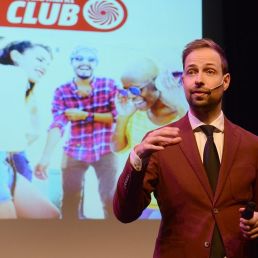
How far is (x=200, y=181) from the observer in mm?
1453

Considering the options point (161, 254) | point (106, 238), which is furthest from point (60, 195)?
point (161, 254)

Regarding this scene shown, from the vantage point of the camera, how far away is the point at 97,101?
256 cm

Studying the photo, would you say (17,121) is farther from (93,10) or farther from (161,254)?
(161,254)

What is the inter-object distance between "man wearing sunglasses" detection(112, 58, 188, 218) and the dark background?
0.60m

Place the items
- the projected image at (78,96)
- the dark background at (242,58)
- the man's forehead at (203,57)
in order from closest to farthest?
the man's forehead at (203,57) < the projected image at (78,96) < the dark background at (242,58)

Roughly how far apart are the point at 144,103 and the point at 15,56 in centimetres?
71

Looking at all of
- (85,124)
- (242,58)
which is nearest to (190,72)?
(85,124)

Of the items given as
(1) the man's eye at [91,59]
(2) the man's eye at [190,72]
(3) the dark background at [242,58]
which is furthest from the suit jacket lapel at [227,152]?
(3) the dark background at [242,58]

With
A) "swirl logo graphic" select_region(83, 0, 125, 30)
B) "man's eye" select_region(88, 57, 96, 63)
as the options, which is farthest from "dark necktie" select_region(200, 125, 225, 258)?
"swirl logo graphic" select_region(83, 0, 125, 30)

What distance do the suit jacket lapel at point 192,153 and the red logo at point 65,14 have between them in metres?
1.24

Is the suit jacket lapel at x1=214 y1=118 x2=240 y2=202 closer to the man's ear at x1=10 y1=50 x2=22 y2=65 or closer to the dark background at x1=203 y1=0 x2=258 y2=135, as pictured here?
the man's ear at x1=10 y1=50 x2=22 y2=65

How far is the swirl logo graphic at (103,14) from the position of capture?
2648 mm

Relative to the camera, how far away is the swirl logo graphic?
104 inches

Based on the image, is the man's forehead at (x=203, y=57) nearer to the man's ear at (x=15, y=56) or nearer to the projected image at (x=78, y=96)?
the projected image at (x=78, y=96)
